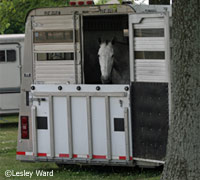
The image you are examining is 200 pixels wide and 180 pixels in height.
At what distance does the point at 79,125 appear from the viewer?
34.8 ft

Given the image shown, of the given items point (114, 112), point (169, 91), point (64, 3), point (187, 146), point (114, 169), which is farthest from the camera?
point (64, 3)

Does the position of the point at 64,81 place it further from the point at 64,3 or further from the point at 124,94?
the point at 64,3

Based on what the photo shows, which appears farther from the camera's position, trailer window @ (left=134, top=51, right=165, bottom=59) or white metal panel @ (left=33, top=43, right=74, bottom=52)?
white metal panel @ (left=33, top=43, right=74, bottom=52)

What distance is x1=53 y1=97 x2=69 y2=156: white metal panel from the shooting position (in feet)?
35.1

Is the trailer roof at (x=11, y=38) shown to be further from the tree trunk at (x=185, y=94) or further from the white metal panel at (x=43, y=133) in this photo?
the tree trunk at (x=185, y=94)

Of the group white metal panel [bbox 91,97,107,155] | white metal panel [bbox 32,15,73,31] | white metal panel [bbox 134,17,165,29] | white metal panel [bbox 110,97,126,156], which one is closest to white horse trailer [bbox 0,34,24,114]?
white metal panel [bbox 32,15,73,31]

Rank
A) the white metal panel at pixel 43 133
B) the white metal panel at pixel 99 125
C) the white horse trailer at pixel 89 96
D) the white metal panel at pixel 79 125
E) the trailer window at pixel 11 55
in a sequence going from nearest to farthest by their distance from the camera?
the white horse trailer at pixel 89 96 → the white metal panel at pixel 99 125 → the white metal panel at pixel 79 125 → the white metal panel at pixel 43 133 → the trailer window at pixel 11 55

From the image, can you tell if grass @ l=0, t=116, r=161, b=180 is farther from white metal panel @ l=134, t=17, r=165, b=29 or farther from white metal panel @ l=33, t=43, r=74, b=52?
white metal panel @ l=134, t=17, r=165, b=29

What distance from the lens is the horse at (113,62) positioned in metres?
11.0

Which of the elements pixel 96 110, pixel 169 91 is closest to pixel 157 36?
pixel 169 91

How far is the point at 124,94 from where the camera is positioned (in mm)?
10227

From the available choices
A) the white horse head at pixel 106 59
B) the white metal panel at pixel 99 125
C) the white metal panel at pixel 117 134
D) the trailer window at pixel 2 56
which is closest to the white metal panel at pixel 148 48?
the white metal panel at pixel 117 134

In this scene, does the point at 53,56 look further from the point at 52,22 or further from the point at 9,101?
the point at 9,101

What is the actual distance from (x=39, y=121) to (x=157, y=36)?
2379mm
